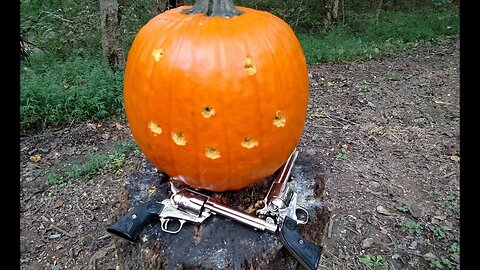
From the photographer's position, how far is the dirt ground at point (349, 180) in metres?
2.64

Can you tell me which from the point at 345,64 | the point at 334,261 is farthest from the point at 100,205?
the point at 345,64

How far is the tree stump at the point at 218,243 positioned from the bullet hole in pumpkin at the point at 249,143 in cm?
36

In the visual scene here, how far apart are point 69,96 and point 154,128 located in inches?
112

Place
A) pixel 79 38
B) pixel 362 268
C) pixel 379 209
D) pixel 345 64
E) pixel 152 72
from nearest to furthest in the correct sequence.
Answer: pixel 152 72
pixel 362 268
pixel 379 209
pixel 345 64
pixel 79 38

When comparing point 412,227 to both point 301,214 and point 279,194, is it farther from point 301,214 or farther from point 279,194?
point 279,194

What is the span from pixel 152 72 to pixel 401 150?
294cm

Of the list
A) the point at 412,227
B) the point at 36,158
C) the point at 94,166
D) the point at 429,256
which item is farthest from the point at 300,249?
the point at 36,158

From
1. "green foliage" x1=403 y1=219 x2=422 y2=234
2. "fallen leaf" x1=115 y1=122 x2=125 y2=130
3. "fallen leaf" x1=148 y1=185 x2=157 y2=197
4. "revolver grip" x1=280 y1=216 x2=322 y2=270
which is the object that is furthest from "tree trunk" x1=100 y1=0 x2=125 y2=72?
"revolver grip" x1=280 y1=216 x2=322 y2=270

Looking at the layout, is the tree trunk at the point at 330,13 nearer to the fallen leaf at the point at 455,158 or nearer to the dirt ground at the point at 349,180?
the dirt ground at the point at 349,180

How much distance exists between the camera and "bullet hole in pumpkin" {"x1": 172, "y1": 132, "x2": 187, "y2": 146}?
4.84ft

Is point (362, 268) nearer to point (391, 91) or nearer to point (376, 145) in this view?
point (376, 145)

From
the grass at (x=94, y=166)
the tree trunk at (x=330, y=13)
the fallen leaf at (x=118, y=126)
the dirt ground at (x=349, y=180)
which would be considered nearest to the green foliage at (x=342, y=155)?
the dirt ground at (x=349, y=180)

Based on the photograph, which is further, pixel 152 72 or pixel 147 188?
pixel 147 188

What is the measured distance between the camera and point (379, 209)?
2998mm
